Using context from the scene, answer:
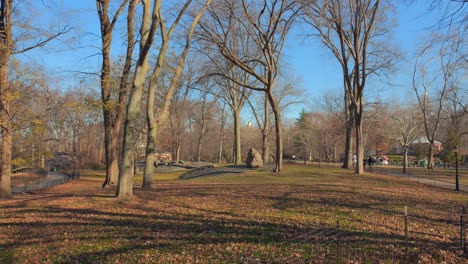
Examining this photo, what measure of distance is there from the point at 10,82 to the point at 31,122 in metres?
2.35

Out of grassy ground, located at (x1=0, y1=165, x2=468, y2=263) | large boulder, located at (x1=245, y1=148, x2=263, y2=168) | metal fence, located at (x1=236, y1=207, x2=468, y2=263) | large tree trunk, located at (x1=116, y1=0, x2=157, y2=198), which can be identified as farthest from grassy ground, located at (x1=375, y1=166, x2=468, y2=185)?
large tree trunk, located at (x1=116, y1=0, x2=157, y2=198)

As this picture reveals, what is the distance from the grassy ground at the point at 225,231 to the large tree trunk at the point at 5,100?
6709 millimetres

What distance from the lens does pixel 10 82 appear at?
17.5 m

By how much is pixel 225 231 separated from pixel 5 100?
511 inches

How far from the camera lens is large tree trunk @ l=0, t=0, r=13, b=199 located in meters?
15.8

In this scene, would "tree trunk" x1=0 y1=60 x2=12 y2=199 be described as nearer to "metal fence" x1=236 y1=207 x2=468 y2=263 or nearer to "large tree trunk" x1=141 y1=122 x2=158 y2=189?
"large tree trunk" x1=141 y1=122 x2=158 y2=189

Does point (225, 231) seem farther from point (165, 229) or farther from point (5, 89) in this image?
point (5, 89)

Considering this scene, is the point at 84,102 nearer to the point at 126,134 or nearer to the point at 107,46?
the point at 107,46

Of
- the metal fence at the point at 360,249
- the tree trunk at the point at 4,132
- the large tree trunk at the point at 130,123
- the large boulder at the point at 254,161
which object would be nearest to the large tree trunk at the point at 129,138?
the large tree trunk at the point at 130,123

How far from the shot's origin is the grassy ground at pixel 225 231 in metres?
6.49

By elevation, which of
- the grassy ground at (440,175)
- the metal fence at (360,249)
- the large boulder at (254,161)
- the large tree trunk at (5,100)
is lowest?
the grassy ground at (440,175)

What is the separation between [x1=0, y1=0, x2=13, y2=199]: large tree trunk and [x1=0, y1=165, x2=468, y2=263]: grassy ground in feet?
22.0

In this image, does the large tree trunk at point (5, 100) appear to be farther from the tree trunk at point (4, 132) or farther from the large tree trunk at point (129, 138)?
the large tree trunk at point (129, 138)

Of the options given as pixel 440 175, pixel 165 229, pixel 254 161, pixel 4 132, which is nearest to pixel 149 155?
pixel 4 132
